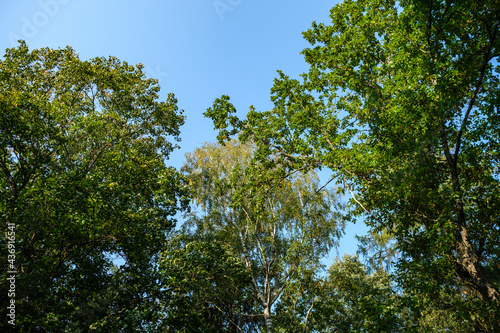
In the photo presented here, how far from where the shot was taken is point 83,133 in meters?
12.5

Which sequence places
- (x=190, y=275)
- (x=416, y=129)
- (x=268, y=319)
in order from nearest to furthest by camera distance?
(x=416, y=129) < (x=190, y=275) < (x=268, y=319)

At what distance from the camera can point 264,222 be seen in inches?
771

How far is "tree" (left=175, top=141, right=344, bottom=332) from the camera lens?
57.9 ft

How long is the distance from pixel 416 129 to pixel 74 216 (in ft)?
35.9

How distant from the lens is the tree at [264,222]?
17.7 metres

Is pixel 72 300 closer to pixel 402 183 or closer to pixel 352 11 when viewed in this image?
pixel 402 183

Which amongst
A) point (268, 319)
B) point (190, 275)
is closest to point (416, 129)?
point (190, 275)

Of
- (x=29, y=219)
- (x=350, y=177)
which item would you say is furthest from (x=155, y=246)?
(x=350, y=177)

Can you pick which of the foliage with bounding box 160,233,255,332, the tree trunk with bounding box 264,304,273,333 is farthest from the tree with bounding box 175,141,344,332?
the foliage with bounding box 160,233,255,332

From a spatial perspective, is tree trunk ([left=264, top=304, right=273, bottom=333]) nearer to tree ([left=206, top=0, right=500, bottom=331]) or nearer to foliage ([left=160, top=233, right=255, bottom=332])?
foliage ([left=160, top=233, right=255, bottom=332])

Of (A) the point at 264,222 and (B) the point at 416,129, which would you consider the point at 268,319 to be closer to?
(A) the point at 264,222

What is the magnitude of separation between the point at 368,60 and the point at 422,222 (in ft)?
18.7

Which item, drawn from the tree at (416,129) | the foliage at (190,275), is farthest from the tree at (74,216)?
the tree at (416,129)

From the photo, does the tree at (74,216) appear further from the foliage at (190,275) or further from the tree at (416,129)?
the tree at (416,129)
